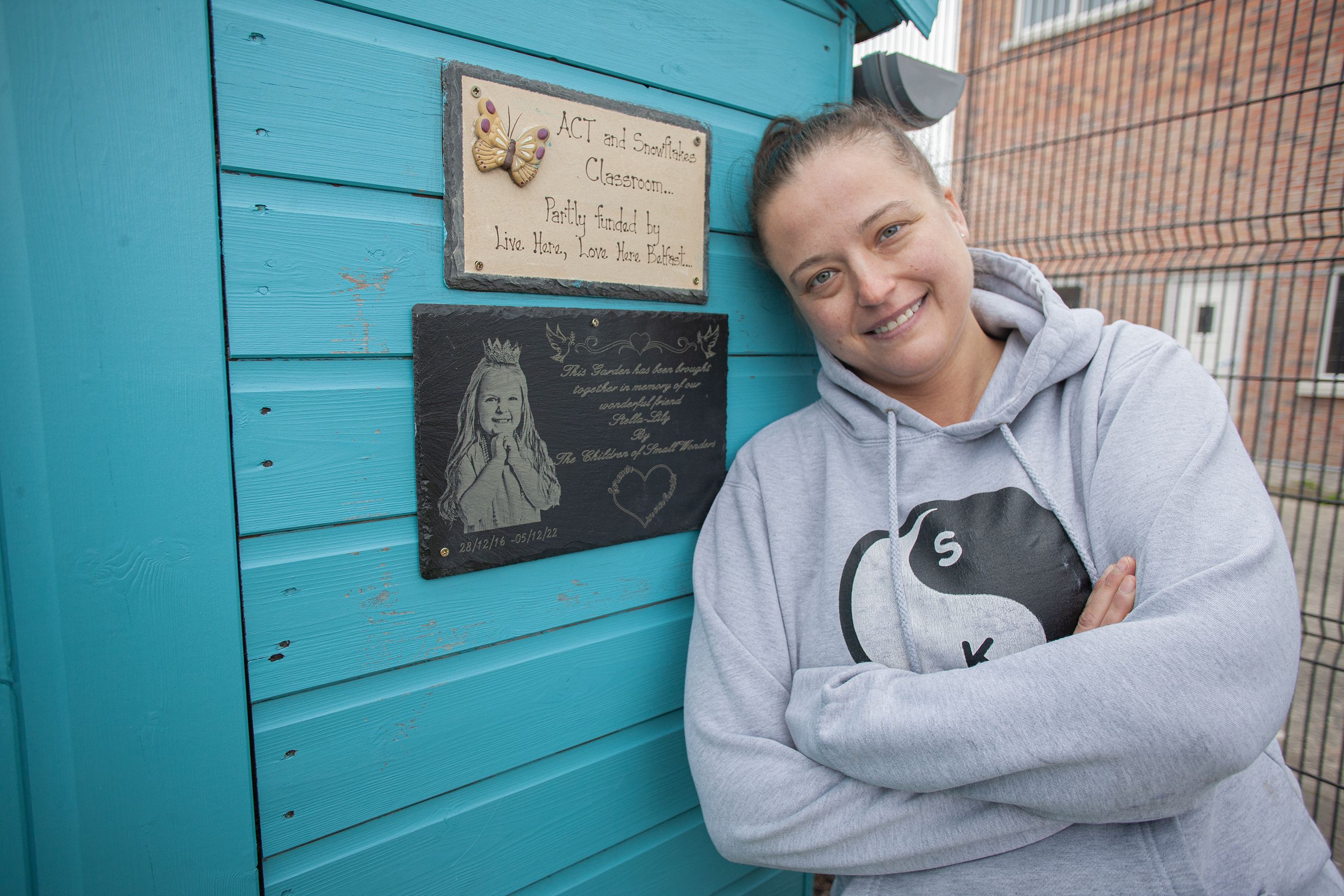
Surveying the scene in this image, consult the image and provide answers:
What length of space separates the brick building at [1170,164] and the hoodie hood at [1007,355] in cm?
283

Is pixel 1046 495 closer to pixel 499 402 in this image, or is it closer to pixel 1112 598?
pixel 1112 598

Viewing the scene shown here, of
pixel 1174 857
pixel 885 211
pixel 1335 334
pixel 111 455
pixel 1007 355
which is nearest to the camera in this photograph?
pixel 111 455

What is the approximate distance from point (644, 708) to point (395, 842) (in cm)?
46

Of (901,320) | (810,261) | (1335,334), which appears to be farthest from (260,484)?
(1335,334)

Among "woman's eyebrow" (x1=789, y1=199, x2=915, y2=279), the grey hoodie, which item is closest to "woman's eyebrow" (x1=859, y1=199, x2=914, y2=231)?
"woman's eyebrow" (x1=789, y1=199, x2=915, y2=279)

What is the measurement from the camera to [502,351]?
39.5 inches

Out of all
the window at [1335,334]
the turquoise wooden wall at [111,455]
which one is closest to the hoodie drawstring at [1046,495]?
the turquoise wooden wall at [111,455]

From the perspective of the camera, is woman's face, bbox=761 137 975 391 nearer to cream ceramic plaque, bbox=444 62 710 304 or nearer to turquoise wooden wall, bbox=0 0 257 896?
cream ceramic plaque, bbox=444 62 710 304

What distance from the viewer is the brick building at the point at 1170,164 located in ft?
13.8

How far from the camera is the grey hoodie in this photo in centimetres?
81

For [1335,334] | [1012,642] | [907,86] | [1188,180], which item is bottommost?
[1012,642]

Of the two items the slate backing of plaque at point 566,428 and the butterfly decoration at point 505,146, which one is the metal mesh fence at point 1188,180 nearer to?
the slate backing of plaque at point 566,428

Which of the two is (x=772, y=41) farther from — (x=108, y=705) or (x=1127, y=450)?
(x=108, y=705)

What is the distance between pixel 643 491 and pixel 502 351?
0.36 m
